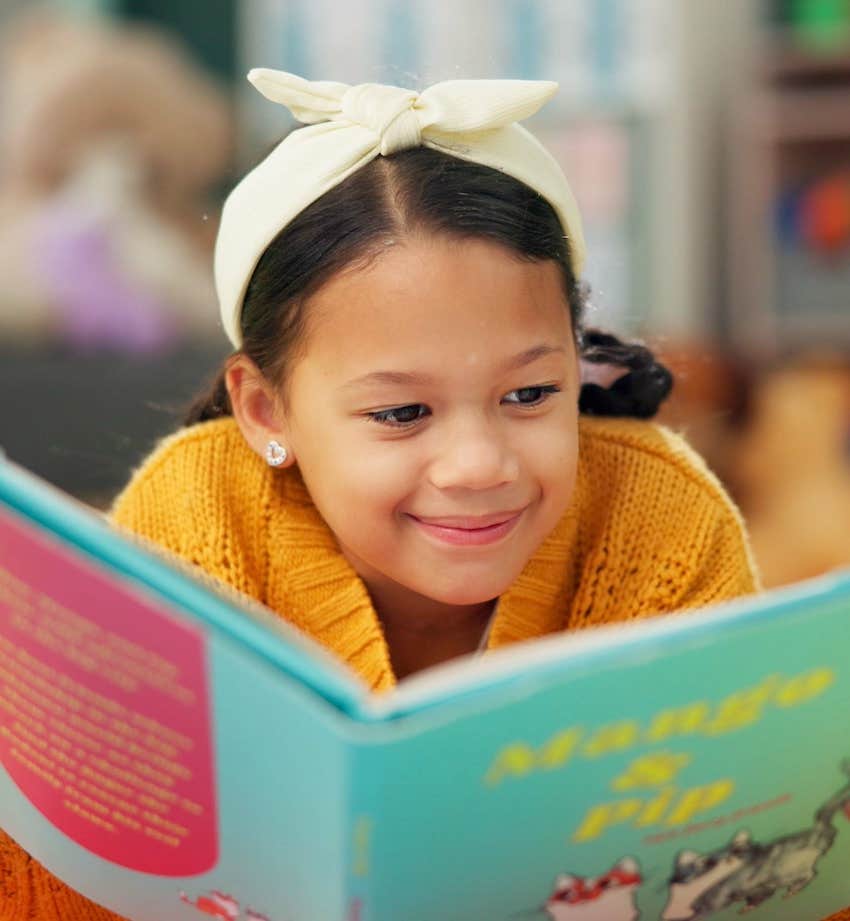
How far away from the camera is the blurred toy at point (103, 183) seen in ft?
9.64

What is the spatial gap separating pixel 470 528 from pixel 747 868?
31 cm

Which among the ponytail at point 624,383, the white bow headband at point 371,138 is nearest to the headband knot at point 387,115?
the white bow headband at point 371,138

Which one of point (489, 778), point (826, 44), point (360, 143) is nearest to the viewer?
point (489, 778)

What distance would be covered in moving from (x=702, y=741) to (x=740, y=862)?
0.09 metres

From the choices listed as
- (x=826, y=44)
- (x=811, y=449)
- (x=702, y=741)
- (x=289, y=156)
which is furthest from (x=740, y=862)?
(x=826, y=44)

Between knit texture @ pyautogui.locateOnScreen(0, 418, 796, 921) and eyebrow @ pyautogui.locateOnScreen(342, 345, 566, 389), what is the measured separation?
0.55 ft

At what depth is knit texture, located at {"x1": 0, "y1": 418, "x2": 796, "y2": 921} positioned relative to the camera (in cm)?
98

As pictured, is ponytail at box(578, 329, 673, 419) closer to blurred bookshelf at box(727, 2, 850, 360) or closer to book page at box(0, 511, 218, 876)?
book page at box(0, 511, 218, 876)

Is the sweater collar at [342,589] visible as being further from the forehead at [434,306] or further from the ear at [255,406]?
the forehead at [434,306]

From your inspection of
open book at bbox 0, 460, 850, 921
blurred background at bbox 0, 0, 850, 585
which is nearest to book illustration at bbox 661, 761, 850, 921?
open book at bbox 0, 460, 850, 921

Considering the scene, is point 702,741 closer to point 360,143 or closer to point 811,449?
point 360,143

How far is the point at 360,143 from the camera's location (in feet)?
2.92

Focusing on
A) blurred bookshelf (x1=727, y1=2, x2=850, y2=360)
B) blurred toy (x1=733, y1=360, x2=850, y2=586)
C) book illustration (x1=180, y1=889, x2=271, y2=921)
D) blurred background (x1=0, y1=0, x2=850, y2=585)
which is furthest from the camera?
blurred bookshelf (x1=727, y1=2, x2=850, y2=360)

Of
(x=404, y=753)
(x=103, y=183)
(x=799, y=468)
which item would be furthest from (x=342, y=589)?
(x=103, y=183)
